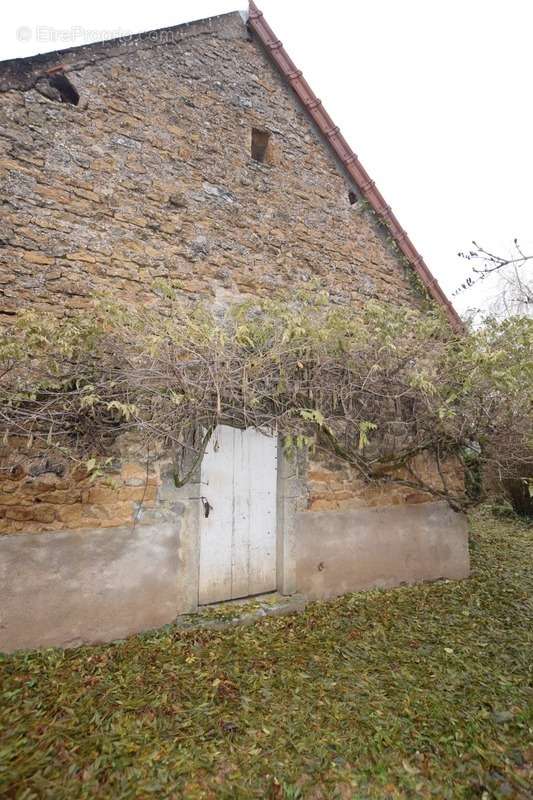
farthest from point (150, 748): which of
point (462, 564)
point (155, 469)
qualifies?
point (462, 564)

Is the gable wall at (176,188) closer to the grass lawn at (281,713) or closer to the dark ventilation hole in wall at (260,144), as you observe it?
the dark ventilation hole in wall at (260,144)

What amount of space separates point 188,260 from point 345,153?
10.0ft

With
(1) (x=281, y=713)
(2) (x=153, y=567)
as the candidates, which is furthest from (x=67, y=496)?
(1) (x=281, y=713)

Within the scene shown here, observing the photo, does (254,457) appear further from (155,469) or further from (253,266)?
(253,266)

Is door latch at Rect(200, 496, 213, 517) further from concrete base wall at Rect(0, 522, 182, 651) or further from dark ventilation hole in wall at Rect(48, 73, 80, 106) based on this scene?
dark ventilation hole in wall at Rect(48, 73, 80, 106)

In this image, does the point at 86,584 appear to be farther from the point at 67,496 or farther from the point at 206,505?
the point at 206,505

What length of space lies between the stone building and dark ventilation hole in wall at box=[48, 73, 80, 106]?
0.08ft

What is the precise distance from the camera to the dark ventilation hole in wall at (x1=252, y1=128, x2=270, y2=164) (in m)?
5.60

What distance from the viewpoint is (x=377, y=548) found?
15.9 feet

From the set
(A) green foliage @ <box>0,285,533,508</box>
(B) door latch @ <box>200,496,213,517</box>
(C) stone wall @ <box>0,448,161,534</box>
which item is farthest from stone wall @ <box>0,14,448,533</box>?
(B) door latch @ <box>200,496,213,517</box>

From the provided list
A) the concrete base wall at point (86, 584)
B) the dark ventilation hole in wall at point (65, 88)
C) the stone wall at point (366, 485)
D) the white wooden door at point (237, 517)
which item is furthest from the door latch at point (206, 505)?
the dark ventilation hole in wall at point (65, 88)

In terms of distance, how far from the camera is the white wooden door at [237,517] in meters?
4.21

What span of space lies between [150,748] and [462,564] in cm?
441

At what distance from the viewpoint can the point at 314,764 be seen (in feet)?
7.81
